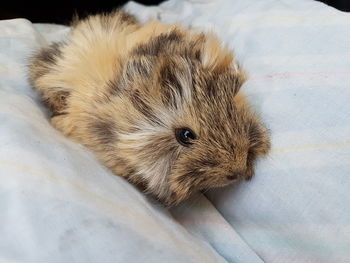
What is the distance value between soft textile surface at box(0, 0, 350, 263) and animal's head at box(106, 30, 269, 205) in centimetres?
6

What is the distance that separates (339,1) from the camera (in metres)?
1.41

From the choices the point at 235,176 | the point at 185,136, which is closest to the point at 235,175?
the point at 235,176

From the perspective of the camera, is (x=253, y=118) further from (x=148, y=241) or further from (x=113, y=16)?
(x=113, y=16)

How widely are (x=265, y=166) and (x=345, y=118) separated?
199 mm

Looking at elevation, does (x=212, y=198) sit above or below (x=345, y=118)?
below

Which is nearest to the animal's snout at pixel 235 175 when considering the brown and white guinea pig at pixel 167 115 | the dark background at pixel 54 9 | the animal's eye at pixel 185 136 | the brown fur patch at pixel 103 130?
the brown and white guinea pig at pixel 167 115

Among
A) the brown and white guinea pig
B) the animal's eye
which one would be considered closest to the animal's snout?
the brown and white guinea pig

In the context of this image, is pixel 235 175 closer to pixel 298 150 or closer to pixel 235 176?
pixel 235 176

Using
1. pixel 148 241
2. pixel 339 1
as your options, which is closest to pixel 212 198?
pixel 148 241

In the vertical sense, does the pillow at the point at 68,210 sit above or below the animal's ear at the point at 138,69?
below

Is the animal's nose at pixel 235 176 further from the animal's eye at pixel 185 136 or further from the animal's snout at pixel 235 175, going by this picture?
the animal's eye at pixel 185 136

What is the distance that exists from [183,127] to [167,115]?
0.04 meters

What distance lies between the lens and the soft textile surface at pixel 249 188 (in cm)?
83

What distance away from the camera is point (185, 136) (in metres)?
0.95
